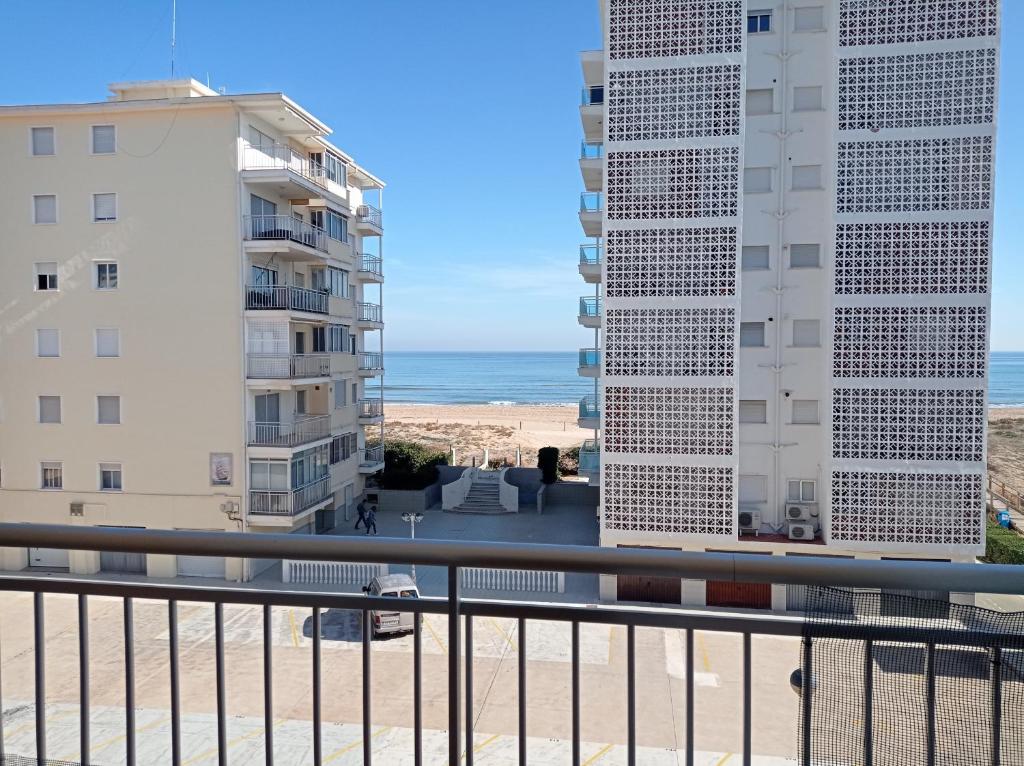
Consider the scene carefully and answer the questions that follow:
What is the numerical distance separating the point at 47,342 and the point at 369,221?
7594 millimetres

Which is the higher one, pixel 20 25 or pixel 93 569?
pixel 20 25

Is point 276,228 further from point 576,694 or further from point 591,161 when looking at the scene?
point 576,694

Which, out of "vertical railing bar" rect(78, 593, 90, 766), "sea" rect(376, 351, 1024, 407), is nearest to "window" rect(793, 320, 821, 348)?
"vertical railing bar" rect(78, 593, 90, 766)

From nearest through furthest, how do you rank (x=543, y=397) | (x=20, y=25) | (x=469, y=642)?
(x=469, y=642) → (x=20, y=25) → (x=543, y=397)

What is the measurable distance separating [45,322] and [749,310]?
1221 cm

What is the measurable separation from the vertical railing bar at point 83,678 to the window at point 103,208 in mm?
12635

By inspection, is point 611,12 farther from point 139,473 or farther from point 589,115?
point 139,473

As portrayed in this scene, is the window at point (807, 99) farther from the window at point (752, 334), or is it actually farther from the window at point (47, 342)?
the window at point (47, 342)

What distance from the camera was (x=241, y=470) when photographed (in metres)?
12.4

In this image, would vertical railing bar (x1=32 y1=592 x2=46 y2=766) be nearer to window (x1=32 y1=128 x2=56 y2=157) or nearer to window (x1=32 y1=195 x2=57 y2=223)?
window (x1=32 y1=195 x2=57 y2=223)

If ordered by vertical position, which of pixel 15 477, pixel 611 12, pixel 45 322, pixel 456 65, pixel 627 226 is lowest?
pixel 15 477

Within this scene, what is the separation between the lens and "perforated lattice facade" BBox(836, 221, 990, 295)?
Result: 10.0 meters

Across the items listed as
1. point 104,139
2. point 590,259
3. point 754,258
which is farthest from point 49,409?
point 754,258

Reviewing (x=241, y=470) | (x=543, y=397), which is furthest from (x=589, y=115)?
(x=543, y=397)
